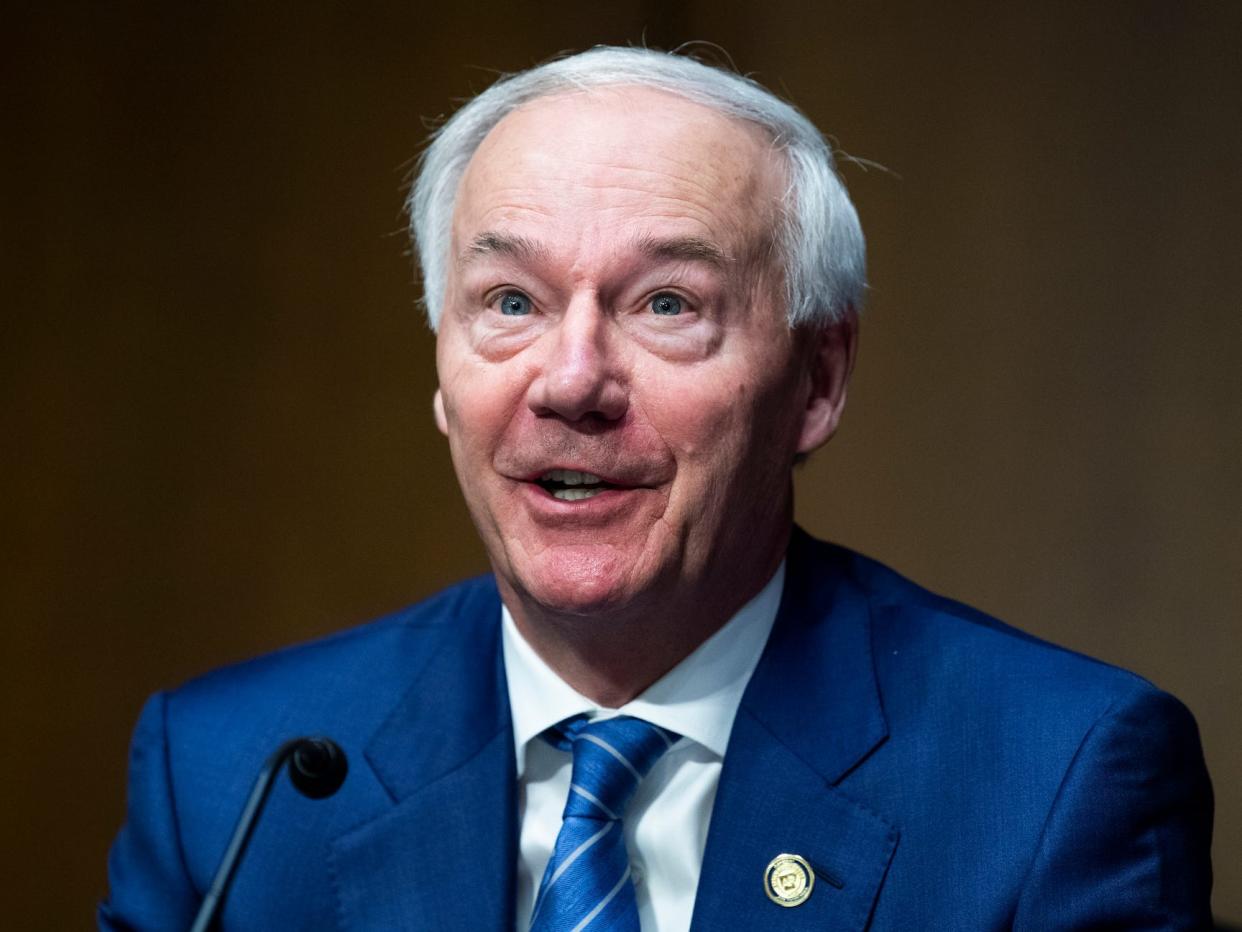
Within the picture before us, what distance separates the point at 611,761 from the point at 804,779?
209 millimetres

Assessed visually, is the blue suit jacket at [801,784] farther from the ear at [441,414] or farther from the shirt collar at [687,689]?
the ear at [441,414]

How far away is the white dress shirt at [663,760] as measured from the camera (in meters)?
1.93

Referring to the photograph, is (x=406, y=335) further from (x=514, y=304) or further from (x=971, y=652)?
(x=971, y=652)

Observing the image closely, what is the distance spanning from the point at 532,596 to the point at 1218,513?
1.41 metres

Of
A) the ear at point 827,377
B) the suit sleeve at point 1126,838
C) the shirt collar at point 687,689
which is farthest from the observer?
the ear at point 827,377

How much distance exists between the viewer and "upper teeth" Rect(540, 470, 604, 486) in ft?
6.22

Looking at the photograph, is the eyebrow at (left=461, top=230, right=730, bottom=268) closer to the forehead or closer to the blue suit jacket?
the forehead

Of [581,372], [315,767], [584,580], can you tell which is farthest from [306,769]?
[581,372]

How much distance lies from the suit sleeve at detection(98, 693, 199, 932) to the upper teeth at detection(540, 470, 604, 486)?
0.64m

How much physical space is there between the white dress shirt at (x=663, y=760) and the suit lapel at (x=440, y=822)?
0.03 meters

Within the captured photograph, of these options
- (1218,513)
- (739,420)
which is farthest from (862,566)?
(1218,513)

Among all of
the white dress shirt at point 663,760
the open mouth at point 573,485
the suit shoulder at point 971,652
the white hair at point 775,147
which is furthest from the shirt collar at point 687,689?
the white hair at point 775,147

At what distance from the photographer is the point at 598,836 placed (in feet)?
6.19

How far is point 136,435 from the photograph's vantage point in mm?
3188
